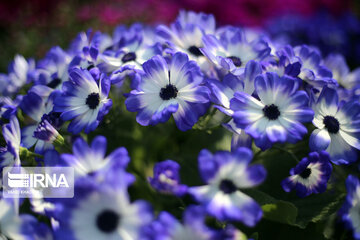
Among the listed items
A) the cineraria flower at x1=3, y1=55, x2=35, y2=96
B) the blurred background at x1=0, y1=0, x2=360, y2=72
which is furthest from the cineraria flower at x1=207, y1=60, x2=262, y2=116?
the blurred background at x1=0, y1=0, x2=360, y2=72

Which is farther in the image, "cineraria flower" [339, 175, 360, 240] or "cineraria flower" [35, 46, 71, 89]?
"cineraria flower" [35, 46, 71, 89]

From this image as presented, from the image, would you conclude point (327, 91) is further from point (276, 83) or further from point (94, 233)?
point (94, 233)

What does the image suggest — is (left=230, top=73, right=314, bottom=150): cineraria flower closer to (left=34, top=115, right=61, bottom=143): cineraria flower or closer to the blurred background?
(left=34, top=115, right=61, bottom=143): cineraria flower

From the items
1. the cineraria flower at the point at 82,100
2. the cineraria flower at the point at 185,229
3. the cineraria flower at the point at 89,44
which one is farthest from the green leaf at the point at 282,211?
the cineraria flower at the point at 89,44

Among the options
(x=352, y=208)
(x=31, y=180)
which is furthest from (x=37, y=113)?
(x=352, y=208)

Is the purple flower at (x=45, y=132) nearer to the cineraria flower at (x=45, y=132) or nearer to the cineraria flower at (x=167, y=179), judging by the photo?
the cineraria flower at (x=45, y=132)

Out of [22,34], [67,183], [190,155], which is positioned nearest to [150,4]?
[22,34]
